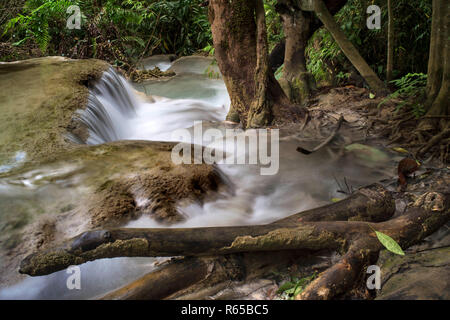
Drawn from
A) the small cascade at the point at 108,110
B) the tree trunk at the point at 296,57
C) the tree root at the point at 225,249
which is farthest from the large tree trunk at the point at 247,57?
the tree root at the point at 225,249

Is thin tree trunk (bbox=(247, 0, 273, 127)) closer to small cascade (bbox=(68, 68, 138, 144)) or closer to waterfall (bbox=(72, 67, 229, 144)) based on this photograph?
waterfall (bbox=(72, 67, 229, 144))

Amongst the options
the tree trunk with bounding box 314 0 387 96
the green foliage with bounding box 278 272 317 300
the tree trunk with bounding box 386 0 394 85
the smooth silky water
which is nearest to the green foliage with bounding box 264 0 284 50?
the tree trunk with bounding box 314 0 387 96

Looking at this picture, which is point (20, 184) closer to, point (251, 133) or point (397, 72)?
point (251, 133)

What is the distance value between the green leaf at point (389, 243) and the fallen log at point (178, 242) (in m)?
0.21

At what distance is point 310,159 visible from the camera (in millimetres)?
3654

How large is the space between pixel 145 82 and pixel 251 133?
5431mm

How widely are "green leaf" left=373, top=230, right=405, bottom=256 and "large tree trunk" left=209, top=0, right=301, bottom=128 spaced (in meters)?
2.85

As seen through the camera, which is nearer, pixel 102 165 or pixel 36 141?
pixel 102 165

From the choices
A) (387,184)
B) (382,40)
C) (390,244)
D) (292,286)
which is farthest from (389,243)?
(382,40)

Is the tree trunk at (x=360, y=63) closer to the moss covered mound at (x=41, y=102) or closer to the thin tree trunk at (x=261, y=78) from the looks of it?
the thin tree trunk at (x=261, y=78)

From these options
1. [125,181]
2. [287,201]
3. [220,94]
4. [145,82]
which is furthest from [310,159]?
[145,82]

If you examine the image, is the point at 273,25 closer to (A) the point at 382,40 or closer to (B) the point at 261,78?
(A) the point at 382,40

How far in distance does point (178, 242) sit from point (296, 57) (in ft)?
14.6

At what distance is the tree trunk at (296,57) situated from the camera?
5.45m
